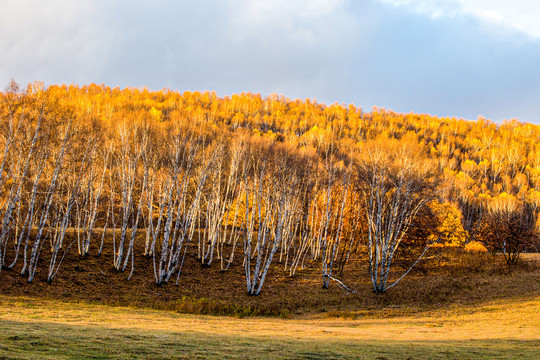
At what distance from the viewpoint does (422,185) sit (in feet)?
90.5

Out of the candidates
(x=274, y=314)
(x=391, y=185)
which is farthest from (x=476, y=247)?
(x=274, y=314)

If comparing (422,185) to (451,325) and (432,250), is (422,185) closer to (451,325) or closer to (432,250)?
(451,325)

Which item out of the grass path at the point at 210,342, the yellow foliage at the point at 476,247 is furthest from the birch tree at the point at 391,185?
the yellow foliage at the point at 476,247

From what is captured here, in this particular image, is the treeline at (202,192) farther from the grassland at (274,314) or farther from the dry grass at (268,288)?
the grassland at (274,314)

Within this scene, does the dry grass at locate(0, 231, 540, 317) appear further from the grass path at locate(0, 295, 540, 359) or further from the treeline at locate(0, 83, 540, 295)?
the grass path at locate(0, 295, 540, 359)

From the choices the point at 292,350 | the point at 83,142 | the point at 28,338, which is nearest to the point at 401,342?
the point at 292,350

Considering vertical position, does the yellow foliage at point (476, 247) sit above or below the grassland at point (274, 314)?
above

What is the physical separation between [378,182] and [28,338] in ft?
77.3

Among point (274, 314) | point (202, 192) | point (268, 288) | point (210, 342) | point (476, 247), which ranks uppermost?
point (202, 192)

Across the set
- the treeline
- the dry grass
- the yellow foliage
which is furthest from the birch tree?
the yellow foliage

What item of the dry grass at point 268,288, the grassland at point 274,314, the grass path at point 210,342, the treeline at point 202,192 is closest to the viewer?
the grass path at point 210,342

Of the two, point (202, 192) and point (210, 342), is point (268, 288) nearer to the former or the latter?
point (202, 192)

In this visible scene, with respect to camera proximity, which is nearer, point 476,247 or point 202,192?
point 202,192

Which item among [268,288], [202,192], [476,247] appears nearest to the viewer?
[268,288]
